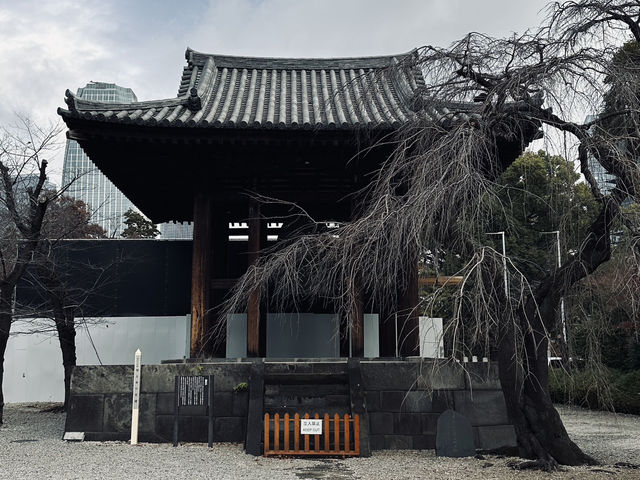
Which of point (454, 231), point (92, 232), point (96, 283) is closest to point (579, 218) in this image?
point (454, 231)

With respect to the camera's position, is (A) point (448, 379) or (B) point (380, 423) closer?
(B) point (380, 423)

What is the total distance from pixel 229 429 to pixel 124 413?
4.69 ft

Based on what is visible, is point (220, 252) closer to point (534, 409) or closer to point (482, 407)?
point (482, 407)

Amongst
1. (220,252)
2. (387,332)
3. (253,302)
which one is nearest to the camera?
(253,302)

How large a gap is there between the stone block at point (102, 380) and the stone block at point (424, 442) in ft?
12.6

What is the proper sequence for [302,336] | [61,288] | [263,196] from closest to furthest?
1. [263,196]
2. [61,288]
3. [302,336]

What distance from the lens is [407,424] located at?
7898 mm

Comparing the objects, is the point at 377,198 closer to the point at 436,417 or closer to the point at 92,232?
the point at 436,417

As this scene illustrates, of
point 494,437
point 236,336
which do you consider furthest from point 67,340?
point 494,437

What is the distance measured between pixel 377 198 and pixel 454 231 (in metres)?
0.89

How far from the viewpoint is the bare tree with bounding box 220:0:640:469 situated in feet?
18.8

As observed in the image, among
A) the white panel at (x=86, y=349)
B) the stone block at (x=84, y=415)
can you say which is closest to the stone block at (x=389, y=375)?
the stone block at (x=84, y=415)

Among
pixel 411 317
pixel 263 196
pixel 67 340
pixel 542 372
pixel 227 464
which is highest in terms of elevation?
pixel 263 196

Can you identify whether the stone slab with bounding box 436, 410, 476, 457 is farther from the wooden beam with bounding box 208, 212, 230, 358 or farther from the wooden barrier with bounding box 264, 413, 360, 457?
the wooden beam with bounding box 208, 212, 230, 358
